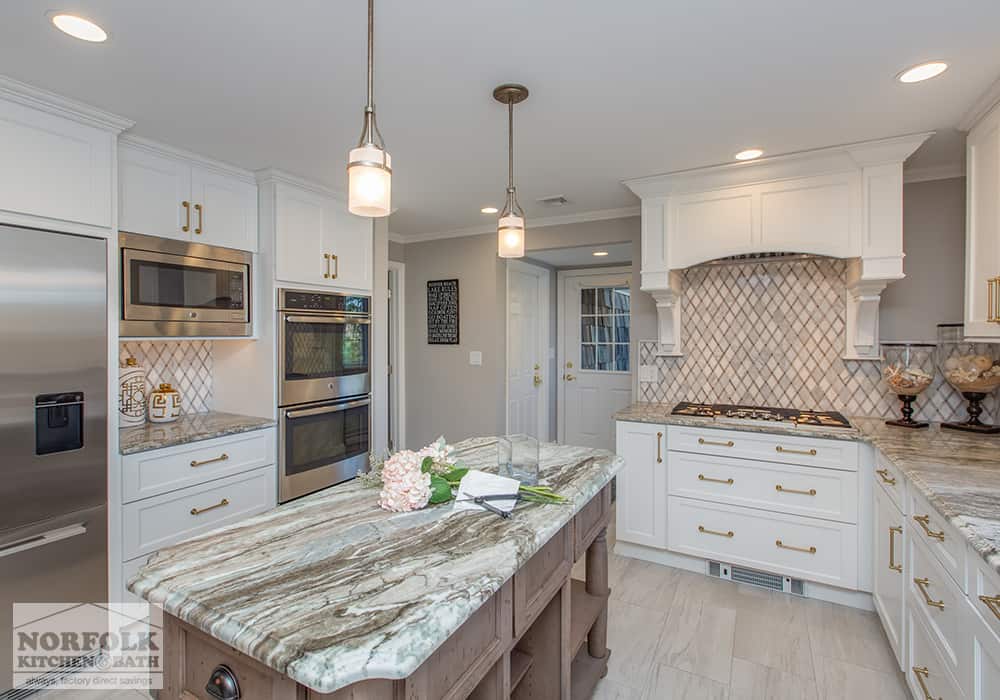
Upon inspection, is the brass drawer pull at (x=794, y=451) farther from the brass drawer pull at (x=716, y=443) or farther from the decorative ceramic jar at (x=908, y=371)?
the decorative ceramic jar at (x=908, y=371)

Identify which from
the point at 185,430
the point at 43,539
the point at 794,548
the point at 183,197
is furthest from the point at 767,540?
the point at 183,197

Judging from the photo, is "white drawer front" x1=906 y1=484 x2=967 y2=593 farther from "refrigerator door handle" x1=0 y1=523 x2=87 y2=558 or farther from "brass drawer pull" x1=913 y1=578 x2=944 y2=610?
"refrigerator door handle" x1=0 y1=523 x2=87 y2=558

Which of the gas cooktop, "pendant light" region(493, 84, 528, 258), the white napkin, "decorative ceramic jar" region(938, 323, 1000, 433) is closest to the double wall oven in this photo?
"pendant light" region(493, 84, 528, 258)

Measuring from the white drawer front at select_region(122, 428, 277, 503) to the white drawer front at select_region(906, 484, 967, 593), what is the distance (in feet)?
10.1

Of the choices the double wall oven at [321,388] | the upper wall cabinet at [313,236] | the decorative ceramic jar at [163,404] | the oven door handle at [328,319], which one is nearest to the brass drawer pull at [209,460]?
the double wall oven at [321,388]

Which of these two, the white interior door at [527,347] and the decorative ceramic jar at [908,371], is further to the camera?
the white interior door at [527,347]

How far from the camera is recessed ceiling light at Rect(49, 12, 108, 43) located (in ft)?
5.12

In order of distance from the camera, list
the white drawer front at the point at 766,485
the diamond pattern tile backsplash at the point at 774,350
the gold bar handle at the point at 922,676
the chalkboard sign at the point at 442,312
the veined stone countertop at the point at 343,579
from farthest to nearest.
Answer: the chalkboard sign at the point at 442,312 < the diamond pattern tile backsplash at the point at 774,350 < the white drawer front at the point at 766,485 < the gold bar handle at the point at 922,676 < the veined stone countertop at the point at 343,579

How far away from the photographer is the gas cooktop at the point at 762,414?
2.77 m

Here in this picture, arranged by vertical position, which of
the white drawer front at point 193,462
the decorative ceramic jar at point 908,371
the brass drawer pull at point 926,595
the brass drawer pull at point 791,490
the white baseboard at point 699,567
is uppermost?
the decorative ceramic jar at point 908,371

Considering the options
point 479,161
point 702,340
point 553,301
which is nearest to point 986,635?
point 702,340

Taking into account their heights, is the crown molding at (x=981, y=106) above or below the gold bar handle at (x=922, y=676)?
above

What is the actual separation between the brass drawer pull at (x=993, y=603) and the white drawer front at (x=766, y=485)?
1.47 meters

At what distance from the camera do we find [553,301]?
18.1 feet
